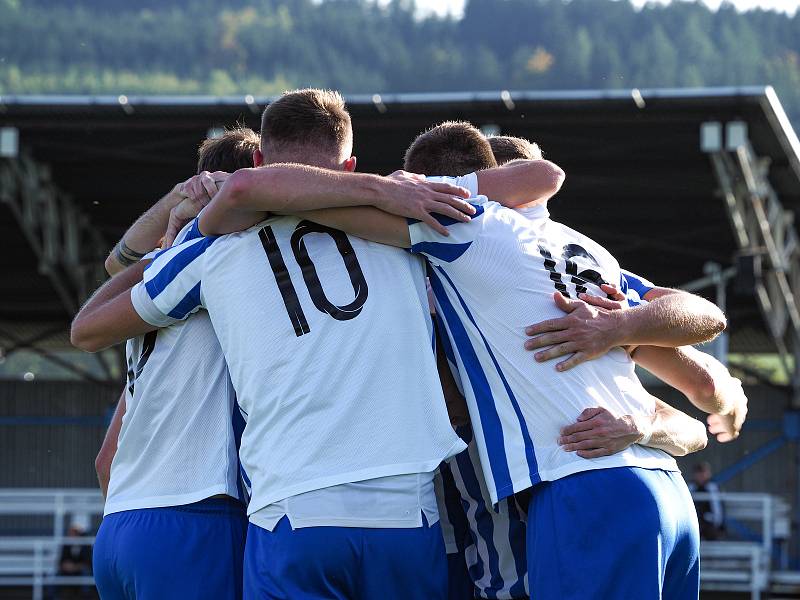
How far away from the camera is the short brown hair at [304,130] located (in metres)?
3.72

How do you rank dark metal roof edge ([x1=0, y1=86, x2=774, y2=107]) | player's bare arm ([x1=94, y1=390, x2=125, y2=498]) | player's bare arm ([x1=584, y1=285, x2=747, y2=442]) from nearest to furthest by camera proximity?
player's bare arm ([x1=584, y1=285, x2=747, y2=442]), player's bare arm ([x1=94, y1=390, x2=125, y2=498]), dark metal roof edge ([x1=0, y1=86, x2=774, y2=107])

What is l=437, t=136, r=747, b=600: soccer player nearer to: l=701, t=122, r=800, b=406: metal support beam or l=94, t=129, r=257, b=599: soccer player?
l=94, t=129, r=257, b=599: soccer player

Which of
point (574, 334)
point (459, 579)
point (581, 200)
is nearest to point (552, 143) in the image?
point (581, 200)

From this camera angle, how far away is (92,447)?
2494cm

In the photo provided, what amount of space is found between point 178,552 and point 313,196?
1.17m

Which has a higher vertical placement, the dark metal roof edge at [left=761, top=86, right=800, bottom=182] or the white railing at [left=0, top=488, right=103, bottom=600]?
the dark metal roof edge at [left=761, top=86, right=800, bottom=182]

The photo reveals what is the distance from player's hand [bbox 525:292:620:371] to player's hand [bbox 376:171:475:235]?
38cm

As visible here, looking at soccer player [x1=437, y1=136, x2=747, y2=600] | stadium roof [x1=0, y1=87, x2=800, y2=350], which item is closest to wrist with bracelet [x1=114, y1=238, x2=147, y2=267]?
soccer player [x1=437, y1=136, x2=747, y2=600]

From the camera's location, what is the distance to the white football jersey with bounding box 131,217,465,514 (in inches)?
134

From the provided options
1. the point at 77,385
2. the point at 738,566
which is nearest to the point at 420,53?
the point at 77,385

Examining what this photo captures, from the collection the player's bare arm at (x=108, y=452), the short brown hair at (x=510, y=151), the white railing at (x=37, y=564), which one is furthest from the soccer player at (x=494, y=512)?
the white railing at (x=37, y=564)

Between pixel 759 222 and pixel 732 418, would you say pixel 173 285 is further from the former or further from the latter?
pixel 759 222

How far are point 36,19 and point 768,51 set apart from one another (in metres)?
56.9

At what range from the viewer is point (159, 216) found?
4340 millimetres
